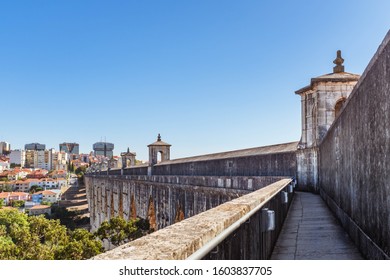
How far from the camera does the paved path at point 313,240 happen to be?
4.19 metres

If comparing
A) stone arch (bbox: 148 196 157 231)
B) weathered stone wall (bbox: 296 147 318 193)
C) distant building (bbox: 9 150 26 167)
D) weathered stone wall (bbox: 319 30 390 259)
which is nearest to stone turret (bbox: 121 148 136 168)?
distant building (bbox: 9 150 26 167)

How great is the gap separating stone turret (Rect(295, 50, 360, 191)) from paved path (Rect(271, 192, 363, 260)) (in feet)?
19.3

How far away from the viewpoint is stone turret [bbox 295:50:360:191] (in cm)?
1305

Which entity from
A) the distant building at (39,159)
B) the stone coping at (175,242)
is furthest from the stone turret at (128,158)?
the stone coping at (175,242)

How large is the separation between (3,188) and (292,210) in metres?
90.9

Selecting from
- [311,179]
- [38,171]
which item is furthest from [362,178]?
[38,171]

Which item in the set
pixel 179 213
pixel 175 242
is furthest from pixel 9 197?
pixel 175 242

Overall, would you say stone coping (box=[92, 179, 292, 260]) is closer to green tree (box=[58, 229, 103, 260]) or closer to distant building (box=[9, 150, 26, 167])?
green tree (box=[58, 229, 103, 260])

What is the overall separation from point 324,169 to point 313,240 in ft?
20.8

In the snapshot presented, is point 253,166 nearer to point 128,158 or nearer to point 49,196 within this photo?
point 128,158

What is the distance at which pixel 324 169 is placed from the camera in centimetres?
1096
